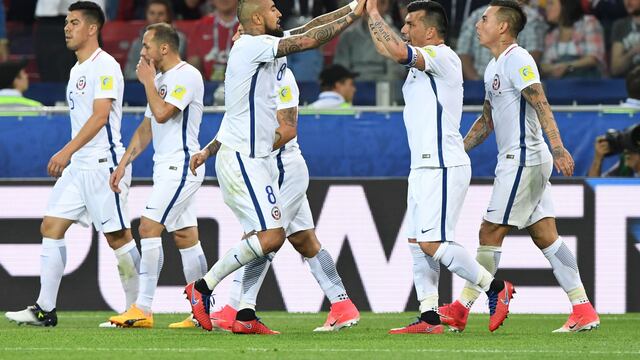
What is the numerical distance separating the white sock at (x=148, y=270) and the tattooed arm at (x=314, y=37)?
197 cm

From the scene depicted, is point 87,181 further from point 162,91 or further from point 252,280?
point 252,280

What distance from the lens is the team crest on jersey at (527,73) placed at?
914 centimetres

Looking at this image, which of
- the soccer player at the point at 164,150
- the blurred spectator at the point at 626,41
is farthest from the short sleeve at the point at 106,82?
the blurred spectator at the point at 626,41

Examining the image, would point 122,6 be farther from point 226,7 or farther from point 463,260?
point 463,260

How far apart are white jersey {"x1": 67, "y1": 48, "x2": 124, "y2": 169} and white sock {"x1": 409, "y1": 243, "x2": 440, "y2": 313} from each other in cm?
227

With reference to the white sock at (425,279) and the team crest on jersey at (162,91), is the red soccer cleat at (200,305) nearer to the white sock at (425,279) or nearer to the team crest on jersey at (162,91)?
the white sock at (425,279)

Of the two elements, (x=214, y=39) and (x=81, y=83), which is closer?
(x=81, y=83)

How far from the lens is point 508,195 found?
9352 mm

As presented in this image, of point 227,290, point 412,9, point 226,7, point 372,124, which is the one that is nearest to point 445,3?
point 226,7

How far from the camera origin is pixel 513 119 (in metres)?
9.36

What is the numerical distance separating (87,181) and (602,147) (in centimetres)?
406

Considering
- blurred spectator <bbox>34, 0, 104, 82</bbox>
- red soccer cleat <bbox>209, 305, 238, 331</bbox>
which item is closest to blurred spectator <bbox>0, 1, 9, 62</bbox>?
blurred spectator <bbox>34, 0, 104, 82</bbox>

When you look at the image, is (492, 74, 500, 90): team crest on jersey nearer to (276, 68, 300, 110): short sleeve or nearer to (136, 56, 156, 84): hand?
(276, 68, 300, 110): short sleeve

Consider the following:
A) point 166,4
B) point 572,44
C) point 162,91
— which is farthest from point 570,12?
point 162,91
